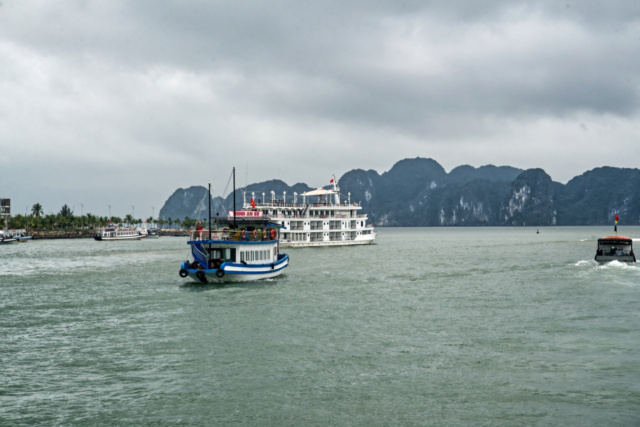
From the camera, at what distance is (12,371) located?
2312 centimetres

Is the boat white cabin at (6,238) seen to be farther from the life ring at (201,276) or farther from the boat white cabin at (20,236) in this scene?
the life ring at (201,276)

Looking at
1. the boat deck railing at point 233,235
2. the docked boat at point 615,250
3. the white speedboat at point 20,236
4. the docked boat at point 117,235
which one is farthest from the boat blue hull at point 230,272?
the white speedboat at point 20,236

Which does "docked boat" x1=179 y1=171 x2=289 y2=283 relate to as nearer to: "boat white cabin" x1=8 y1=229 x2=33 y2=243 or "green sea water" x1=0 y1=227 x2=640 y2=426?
"green sea water" x1=0 y1=227 x2=640 y2=426

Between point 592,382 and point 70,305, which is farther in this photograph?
point 70,305

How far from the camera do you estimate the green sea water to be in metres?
18.6

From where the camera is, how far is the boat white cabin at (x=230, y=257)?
1978 inches

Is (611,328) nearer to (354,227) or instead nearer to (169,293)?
(169,293)

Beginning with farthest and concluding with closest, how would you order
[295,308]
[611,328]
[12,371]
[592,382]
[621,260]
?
[621,260]
[295,308]
[611,328]
[12,371]
[592,382]

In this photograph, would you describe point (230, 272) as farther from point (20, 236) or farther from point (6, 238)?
point (20, 236)

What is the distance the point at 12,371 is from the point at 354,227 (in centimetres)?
10783

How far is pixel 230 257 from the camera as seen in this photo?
170 ft

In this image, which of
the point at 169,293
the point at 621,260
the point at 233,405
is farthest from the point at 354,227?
the point at 233,405

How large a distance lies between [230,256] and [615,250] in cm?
5073

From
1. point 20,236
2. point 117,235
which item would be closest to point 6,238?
point 20,236
